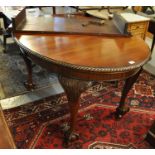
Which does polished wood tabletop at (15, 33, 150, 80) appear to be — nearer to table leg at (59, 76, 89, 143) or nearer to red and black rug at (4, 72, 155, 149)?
table leg at (59, 76, 89, 143)

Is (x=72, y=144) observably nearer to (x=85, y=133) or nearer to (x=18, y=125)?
(x=85, y=133)

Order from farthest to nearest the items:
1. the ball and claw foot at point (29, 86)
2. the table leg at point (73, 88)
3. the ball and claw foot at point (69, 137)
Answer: the ball and claw foot at point (29, 86)
the ball and claw foot at point (69, 137)
the table leg at point (73, 88)

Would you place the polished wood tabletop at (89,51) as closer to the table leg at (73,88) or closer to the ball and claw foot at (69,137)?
the table leg at (73,88)

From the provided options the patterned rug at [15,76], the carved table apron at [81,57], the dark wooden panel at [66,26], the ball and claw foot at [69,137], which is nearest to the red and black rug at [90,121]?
the ball and claw foot at [69,137]

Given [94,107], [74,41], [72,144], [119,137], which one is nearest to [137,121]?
[119,137]

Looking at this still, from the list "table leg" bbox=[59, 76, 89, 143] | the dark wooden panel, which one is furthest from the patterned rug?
"table leg" bbox=[59, 76, 89, 143]

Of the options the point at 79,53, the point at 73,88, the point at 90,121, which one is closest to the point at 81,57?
the point at 79,53

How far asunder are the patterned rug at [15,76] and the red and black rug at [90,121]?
1.11 feet

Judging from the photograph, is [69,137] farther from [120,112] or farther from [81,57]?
[81,57]

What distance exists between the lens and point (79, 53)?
1.44 meters

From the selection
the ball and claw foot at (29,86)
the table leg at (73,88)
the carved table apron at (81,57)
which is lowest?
the ball and claw foot at (29,86)

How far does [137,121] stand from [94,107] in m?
0.46

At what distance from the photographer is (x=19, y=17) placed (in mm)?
1879

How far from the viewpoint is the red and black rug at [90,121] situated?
70.1 inches
